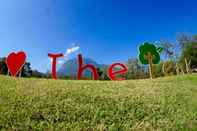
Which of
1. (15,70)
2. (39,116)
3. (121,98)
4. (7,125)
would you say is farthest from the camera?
(15,70)

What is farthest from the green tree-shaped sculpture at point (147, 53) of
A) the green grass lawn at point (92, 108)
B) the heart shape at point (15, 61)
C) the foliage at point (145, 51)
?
the green grass lawn at point (92, 108)

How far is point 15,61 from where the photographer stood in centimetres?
Answer: 1602

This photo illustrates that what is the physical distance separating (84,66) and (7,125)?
32.7 feet

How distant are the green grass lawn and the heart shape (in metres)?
4.19

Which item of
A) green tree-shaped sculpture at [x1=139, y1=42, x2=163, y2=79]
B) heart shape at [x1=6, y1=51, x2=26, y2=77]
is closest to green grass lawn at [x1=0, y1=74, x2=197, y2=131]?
heart shape at [x1=6, y1=51, x2=26, y2=77]

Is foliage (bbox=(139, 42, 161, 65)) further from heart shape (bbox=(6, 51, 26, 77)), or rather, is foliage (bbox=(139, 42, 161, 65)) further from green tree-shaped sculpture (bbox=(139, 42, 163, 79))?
heart shape (bbox=(6, 51, 26, 77))

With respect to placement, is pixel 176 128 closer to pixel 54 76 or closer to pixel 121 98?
pixel 121 98

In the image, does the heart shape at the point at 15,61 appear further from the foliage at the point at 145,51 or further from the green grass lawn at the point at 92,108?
the foliage at the point at 145,51

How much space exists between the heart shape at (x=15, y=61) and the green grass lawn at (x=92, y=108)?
13.7 ft

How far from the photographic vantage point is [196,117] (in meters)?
9.09

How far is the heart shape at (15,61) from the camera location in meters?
15.8

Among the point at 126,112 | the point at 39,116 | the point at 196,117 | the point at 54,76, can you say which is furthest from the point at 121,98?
the point at 54,76

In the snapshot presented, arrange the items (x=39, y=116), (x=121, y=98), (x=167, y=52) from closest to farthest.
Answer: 1. (x=39, y=116)
2. (x=121, y=98)
3. (x=167, y=52)

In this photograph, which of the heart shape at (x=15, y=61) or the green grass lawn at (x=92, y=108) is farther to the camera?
the heart shape at (x=15, y=61)
